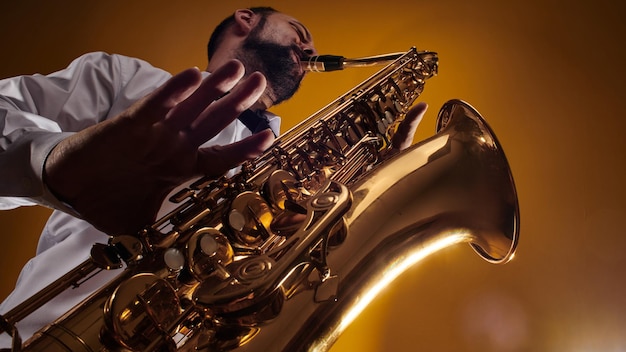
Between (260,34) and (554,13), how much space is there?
4.52ft

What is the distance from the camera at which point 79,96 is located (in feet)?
4.21

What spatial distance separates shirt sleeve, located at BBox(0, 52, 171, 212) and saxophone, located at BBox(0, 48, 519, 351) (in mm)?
187

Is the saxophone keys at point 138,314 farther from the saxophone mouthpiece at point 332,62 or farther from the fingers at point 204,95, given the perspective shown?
the saxophone mouthpiece at point 332,62

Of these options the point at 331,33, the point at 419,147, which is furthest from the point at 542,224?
the point at 331,33

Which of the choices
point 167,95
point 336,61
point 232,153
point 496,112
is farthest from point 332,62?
point 167,95

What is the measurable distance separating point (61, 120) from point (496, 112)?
1773 mm

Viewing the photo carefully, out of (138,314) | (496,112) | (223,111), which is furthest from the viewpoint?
(496,112)

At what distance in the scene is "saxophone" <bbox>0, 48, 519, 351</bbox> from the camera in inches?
23.8

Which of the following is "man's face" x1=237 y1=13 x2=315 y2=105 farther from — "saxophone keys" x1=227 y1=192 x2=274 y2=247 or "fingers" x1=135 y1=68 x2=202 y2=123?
"fingers" x1=135 y1=68 x2=202 y2=123

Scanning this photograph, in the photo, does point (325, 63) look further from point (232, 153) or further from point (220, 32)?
point (232, 153)

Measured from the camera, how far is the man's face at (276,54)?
170cm

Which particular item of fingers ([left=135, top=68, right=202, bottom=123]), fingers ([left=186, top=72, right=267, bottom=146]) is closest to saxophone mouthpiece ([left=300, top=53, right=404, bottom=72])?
fingers ([left=186, top=72, right=267, bottom=146])

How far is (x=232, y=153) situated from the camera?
0.79 m

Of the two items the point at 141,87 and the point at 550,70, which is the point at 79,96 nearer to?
the point at 141,87
